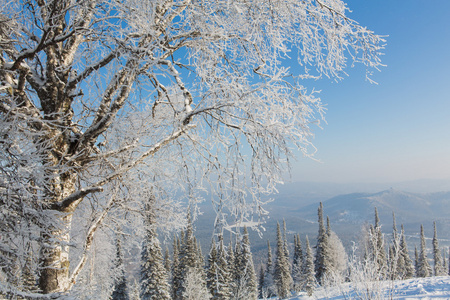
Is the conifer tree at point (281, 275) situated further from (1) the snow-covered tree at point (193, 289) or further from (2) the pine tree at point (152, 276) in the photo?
(2) the pine tree at point (152, 276)

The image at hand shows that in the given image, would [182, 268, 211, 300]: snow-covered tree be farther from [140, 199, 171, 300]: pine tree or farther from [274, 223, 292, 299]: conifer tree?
[274, 223, 292, 299]: conifer tree

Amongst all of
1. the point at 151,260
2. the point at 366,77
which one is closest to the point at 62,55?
the point at 366,77

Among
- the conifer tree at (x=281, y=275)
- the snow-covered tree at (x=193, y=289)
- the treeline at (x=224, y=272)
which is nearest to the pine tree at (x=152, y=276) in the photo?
the treeline at (x=224, y=272)

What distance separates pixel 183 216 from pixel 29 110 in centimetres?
268

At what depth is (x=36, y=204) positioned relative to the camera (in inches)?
89.0

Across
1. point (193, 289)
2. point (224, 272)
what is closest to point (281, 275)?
point (193, 289)

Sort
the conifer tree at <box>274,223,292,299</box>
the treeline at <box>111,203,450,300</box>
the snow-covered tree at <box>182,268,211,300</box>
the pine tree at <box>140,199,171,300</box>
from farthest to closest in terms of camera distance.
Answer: the conifer tree at <box>274,223,292,299</box>
the snow-covered tree at <box>182,268,211,300</box>
the pine tree at <box>140,199,171,300</box>
the treeline at <box>111,203,450,300</box>

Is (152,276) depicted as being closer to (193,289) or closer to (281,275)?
(193,289)

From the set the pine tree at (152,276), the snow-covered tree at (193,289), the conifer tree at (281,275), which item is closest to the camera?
the pine tree at (152,276)

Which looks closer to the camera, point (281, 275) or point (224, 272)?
point (224, 272)

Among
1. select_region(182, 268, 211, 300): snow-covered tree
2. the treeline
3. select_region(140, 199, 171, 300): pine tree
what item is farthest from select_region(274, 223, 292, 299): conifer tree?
select_region(140, 199, 171, 300): pine tree

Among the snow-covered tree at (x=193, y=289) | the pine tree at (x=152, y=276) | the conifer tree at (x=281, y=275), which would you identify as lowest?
the conifer tree at (x=281, y=275)

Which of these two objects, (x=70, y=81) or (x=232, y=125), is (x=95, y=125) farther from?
(x=232, y=125)

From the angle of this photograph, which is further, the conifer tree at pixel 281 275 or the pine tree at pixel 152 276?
the conifer tree at pixel 281 275
